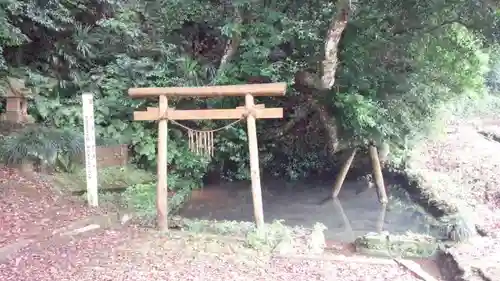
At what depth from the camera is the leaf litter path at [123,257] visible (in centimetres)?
502

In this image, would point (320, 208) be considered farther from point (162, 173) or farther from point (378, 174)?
point (162, 173)

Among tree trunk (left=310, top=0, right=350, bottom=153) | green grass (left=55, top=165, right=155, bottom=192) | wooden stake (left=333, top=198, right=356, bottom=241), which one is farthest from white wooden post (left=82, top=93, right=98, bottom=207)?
wooden stake (left=333, top=198, right=356, bottom=241)

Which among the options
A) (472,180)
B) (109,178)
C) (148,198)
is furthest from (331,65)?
(109,178)

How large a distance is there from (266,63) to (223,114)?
2975 mm

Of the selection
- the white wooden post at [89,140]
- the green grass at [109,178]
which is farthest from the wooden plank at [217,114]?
the green grass at [109,178]

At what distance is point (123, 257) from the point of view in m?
5.54

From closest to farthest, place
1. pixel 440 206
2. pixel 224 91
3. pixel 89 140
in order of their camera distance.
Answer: pixel 224 91 → pixel 89 140 → pixel 440 206

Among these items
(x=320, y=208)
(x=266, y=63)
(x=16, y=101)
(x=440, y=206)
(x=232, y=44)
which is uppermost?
(x=232, y=44)

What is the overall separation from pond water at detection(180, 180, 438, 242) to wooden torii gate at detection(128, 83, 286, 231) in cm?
213

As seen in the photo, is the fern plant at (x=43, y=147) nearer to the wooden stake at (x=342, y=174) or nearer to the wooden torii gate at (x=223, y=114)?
the wooden torii gate at (x=223, y=114)

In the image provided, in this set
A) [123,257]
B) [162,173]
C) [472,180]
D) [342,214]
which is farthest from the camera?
[472,180]

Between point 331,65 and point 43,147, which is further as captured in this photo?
point 331,65

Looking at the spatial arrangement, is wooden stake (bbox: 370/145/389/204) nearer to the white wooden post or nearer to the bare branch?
the bare branch

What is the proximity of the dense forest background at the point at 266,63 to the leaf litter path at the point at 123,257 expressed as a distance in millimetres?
3218
